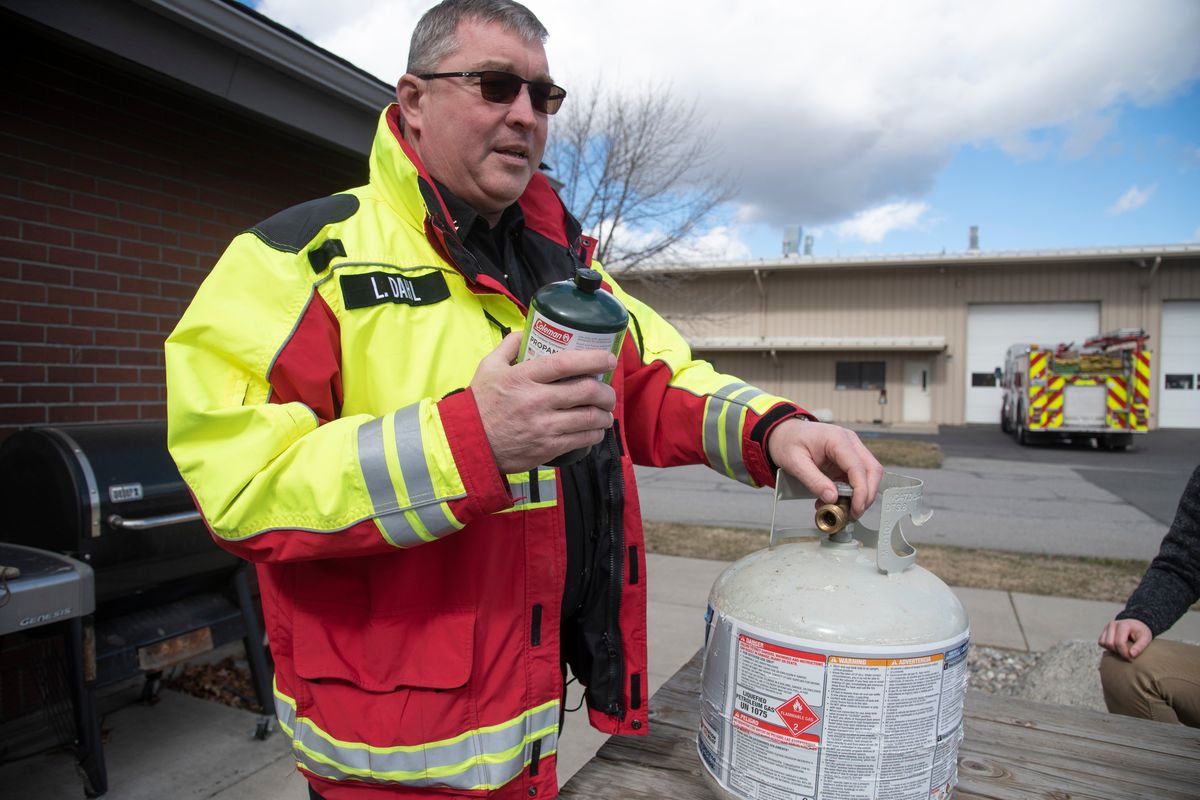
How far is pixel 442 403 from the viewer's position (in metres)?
1.10

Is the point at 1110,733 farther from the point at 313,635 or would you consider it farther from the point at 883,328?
the point at 883,328

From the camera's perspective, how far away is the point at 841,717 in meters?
1.07

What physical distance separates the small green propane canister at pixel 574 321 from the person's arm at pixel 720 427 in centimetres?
49

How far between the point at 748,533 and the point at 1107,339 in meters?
13.8

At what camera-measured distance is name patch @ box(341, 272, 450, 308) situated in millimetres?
→ 1260

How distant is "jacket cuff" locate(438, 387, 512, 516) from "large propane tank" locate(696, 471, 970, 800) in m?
0.45

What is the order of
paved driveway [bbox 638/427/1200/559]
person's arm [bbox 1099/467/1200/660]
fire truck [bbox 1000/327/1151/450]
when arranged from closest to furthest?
1. person's arm [bbox 1099/467/1200/660]
2. paved driveway [bbox 638/427/1200/559]
3. fire truck [bbox 1000/327/1151/450]

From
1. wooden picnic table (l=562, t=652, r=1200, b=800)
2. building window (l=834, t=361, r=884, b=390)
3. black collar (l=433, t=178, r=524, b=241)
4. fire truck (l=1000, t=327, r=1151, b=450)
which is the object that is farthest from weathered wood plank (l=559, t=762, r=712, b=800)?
building window (l=834, t=361, r=884, b=390)

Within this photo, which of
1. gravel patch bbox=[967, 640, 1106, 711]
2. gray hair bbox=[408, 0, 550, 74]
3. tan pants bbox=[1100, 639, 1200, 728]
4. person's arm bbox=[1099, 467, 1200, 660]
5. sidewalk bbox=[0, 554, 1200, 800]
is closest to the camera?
gray hair bbox=[408, 0, 550, 74]

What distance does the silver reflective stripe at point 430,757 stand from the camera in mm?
1265

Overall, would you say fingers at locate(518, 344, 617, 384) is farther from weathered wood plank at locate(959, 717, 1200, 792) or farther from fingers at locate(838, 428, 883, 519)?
weathered wood plank at locate(959, 717, 1200, 792)

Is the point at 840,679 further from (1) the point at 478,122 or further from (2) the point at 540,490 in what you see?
(1) the point at 478,122

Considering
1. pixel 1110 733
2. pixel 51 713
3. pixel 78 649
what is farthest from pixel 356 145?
pixel 1110 733

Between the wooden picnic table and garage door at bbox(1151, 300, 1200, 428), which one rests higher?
garage door at bbox(1151, 300, 1200, 428)
